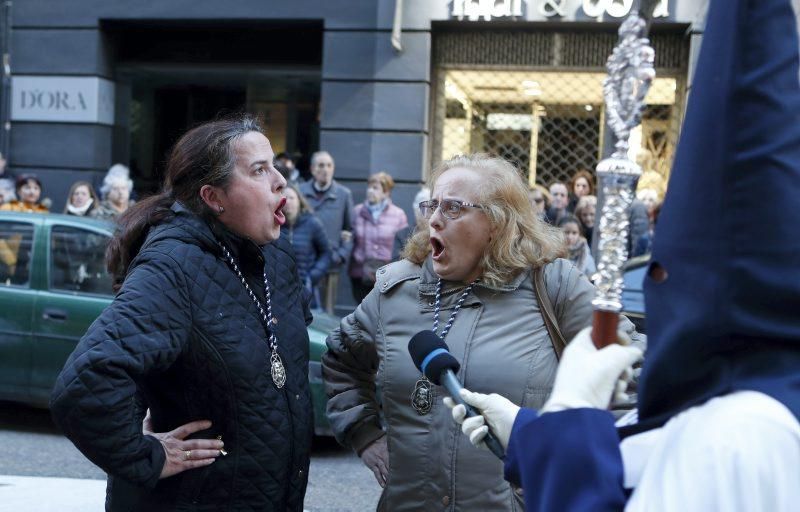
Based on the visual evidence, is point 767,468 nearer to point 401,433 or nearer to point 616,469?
point 616,469

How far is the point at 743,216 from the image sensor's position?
1376 mm

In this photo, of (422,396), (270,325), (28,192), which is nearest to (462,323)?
(422,396)

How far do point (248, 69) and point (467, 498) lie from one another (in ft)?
37.9

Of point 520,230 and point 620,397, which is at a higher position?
point 520,230

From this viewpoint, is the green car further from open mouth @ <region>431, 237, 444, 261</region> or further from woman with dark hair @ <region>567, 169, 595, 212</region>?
woman with dark hair @ <region>567, 169, 595, 212</region>

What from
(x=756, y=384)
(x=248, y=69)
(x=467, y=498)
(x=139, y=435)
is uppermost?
(x=248, y=69)

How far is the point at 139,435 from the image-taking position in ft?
8.86

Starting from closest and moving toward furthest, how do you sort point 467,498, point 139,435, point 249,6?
point 139,435, point 467,498, point 249,6

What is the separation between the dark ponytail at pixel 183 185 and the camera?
3.05 metres

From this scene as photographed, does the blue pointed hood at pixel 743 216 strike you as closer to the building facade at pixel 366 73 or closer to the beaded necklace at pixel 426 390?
the beaded necklace at pixel 426 390

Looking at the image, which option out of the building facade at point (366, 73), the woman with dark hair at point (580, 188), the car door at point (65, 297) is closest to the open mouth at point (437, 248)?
the car door at point (65, 297)

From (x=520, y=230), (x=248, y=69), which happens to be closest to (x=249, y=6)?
(x=248, y=69)

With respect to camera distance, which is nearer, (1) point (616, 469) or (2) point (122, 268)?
(1) point (616, 469)

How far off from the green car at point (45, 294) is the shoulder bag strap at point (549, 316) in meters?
3.86
